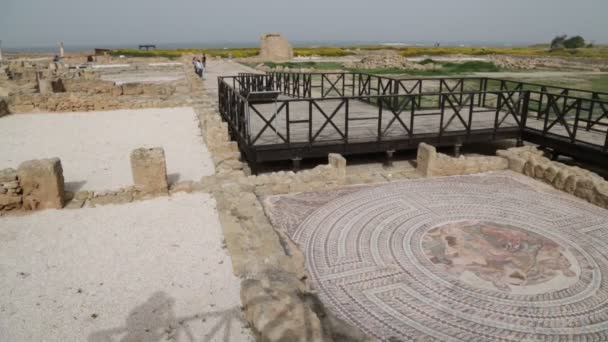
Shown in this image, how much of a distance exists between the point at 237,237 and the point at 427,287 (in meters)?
2.36

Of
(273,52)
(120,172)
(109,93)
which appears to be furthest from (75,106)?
(273,52)

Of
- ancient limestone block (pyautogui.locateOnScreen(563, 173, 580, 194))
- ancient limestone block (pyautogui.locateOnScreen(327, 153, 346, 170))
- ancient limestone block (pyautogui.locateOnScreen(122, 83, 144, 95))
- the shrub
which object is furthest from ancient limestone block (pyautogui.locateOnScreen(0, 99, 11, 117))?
the shrub

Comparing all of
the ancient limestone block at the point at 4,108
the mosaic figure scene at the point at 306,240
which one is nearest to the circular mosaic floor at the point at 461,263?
the mosaic figure scene at the point at 306,240

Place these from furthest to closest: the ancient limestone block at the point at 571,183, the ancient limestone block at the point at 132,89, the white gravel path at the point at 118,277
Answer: the ancient limestone block at the point at 132,89 < the ancient limestone block at the point at 571,183 < the white gravel path at the point at 118,277

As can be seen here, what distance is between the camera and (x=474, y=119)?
11.9 m

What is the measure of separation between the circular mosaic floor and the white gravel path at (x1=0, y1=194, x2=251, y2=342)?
1.25 metres

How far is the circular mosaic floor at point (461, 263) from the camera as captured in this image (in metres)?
4.19

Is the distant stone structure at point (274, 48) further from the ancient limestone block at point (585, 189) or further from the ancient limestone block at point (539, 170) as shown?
the ancient limestone block at point (585, 189)

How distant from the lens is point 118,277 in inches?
183

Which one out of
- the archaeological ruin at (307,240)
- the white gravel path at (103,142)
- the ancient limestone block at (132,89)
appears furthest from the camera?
the ancient limestone block at (132,89)

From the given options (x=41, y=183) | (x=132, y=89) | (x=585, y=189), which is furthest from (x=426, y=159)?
(x=132, y=89)

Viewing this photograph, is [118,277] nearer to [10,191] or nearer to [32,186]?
[32,186]

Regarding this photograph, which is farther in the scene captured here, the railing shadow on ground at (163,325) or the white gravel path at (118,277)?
the white gravel path at (118,277)

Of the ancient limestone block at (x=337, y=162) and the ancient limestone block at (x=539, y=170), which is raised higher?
the ancient limestone block at (x=337, y=162)
